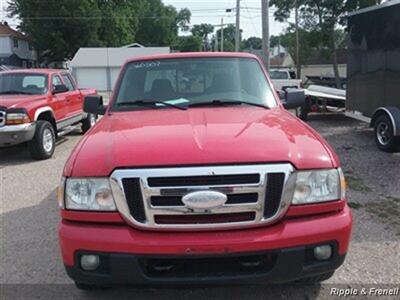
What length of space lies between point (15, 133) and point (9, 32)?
6304 cm

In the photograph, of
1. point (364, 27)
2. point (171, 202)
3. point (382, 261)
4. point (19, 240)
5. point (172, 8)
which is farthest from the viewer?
point (172, 8)

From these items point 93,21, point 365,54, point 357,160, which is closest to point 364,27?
point 365,54

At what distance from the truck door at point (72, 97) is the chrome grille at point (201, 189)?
27.1 feet

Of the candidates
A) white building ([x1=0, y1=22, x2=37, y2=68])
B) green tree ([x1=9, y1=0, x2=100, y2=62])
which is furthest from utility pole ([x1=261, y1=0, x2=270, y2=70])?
white building ([x1=0, y1=22, x2=37, y2=68])

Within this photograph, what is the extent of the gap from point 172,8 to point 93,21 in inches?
1563

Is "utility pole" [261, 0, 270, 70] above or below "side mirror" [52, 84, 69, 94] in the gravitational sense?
above

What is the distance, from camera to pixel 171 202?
2887mm

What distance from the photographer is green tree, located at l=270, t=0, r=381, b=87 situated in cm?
2425

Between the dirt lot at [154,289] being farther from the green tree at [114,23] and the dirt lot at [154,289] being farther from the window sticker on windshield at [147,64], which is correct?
the green tree at [114,23]

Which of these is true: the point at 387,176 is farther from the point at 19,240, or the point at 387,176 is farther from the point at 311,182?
the point at 19,240

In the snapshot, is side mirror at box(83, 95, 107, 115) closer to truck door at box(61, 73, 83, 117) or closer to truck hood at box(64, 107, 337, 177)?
truck hood at box(64, 107, 337, 177)

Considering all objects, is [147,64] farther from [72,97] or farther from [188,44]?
[188,44]

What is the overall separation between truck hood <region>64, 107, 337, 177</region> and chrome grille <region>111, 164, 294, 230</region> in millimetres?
68

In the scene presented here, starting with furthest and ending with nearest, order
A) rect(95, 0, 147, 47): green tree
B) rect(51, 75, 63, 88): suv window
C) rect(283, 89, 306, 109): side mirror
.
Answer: rect(95, 0, 147, 47): green tree → rect(51, 75, 63, 88): suv window → rect(283, 89, 306, 109): side mirror
